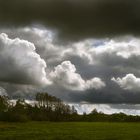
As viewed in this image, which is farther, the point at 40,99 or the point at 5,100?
the point at 40,99

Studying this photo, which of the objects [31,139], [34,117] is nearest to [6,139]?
[31,139]

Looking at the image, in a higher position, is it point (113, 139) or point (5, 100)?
point (5, 100)

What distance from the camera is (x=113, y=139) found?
184 ft

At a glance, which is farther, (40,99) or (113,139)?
(40,99)

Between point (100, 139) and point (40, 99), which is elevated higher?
point (40, 99)

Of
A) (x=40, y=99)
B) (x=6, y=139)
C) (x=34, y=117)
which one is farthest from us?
(x=40, y=99)

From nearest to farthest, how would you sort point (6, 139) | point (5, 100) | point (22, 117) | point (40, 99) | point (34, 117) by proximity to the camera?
1. point (6, 139)
2. point (22, 117)
3. point (34, 117)
4. point (5, 100)
5. point (40, 99)

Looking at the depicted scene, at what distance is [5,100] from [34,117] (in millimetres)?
19769

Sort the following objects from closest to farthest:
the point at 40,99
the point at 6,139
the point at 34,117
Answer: the point at 6,139 → the point at 34,117 → the point at 40,99

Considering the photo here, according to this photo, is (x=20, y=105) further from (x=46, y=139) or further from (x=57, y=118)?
(x=46, y=139)

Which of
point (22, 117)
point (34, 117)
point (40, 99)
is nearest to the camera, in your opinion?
point (22, 117)

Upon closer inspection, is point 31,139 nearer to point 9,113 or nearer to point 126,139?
point 126,139

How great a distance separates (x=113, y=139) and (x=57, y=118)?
13389 centimetres

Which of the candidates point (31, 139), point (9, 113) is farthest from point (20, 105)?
point (31, 139)
